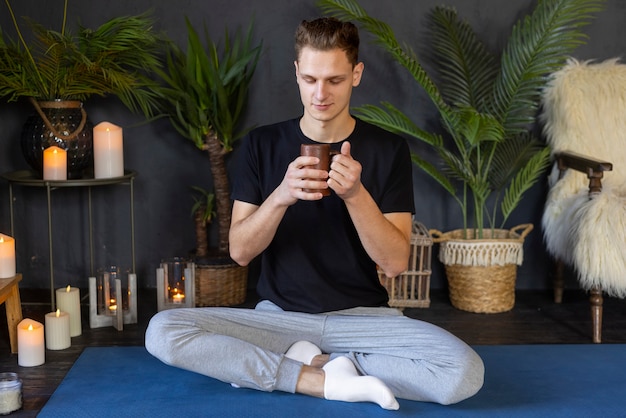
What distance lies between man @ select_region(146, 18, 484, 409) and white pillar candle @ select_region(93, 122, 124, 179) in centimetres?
107

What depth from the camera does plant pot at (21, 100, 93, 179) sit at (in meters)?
3.36

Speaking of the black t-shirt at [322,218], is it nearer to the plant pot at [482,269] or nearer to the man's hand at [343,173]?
Result: the man's hand at [343,173]

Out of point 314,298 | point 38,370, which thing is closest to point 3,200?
point 38,370

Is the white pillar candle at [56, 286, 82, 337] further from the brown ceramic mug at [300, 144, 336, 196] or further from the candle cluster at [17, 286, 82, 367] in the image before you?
the brown ceramic mug at [300, 144, 336, 196]

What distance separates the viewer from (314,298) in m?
2.46

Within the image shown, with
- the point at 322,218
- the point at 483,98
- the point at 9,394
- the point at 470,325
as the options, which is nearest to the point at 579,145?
the point at 483,98

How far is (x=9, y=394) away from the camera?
8.05 feet

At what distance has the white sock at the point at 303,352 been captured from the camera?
7.92 ft

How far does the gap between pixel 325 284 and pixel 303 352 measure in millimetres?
196

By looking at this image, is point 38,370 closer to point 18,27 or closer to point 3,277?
point 3,277

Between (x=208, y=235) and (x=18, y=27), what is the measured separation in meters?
1.20

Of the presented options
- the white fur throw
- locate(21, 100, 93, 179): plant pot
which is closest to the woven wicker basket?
locate(21, 100, 93, 179): plant pot

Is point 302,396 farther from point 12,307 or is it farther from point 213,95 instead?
point 213,95

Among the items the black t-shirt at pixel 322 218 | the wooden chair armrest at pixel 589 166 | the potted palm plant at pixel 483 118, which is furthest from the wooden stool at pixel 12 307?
the wooden chair armrest at pixel 589 166
